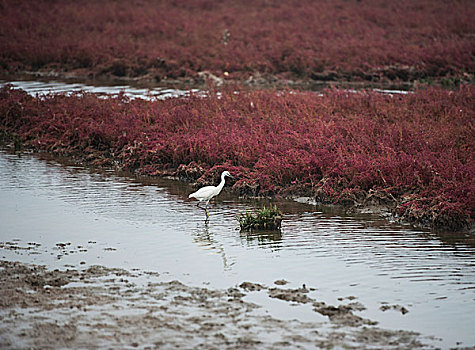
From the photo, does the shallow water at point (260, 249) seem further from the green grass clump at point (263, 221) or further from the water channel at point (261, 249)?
the green grass clump at point (263, 221)

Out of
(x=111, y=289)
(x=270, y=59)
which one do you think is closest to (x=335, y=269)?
(x=111, y=289)

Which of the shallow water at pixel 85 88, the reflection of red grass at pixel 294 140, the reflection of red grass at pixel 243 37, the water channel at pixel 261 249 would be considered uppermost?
the reflection of red grass at pixel 243 37

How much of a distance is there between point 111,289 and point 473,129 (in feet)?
32.0

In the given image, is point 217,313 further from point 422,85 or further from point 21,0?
point 21,0

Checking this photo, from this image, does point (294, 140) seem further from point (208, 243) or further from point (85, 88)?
point (85, 88)

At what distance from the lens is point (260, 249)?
9.55 metres

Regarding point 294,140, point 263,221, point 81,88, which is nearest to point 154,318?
point 263,221

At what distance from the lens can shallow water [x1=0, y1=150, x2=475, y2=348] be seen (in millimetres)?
7430

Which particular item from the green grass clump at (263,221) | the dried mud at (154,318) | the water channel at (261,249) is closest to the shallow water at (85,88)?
the water channel at (261,249)

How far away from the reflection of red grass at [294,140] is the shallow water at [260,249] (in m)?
0.77

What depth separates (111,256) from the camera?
8.94m

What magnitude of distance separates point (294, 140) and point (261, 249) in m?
5.61

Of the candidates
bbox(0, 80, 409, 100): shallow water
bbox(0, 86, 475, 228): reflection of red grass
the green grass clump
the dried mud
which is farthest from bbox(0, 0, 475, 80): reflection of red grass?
the dried mud

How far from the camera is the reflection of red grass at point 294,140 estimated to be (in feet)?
39.7
